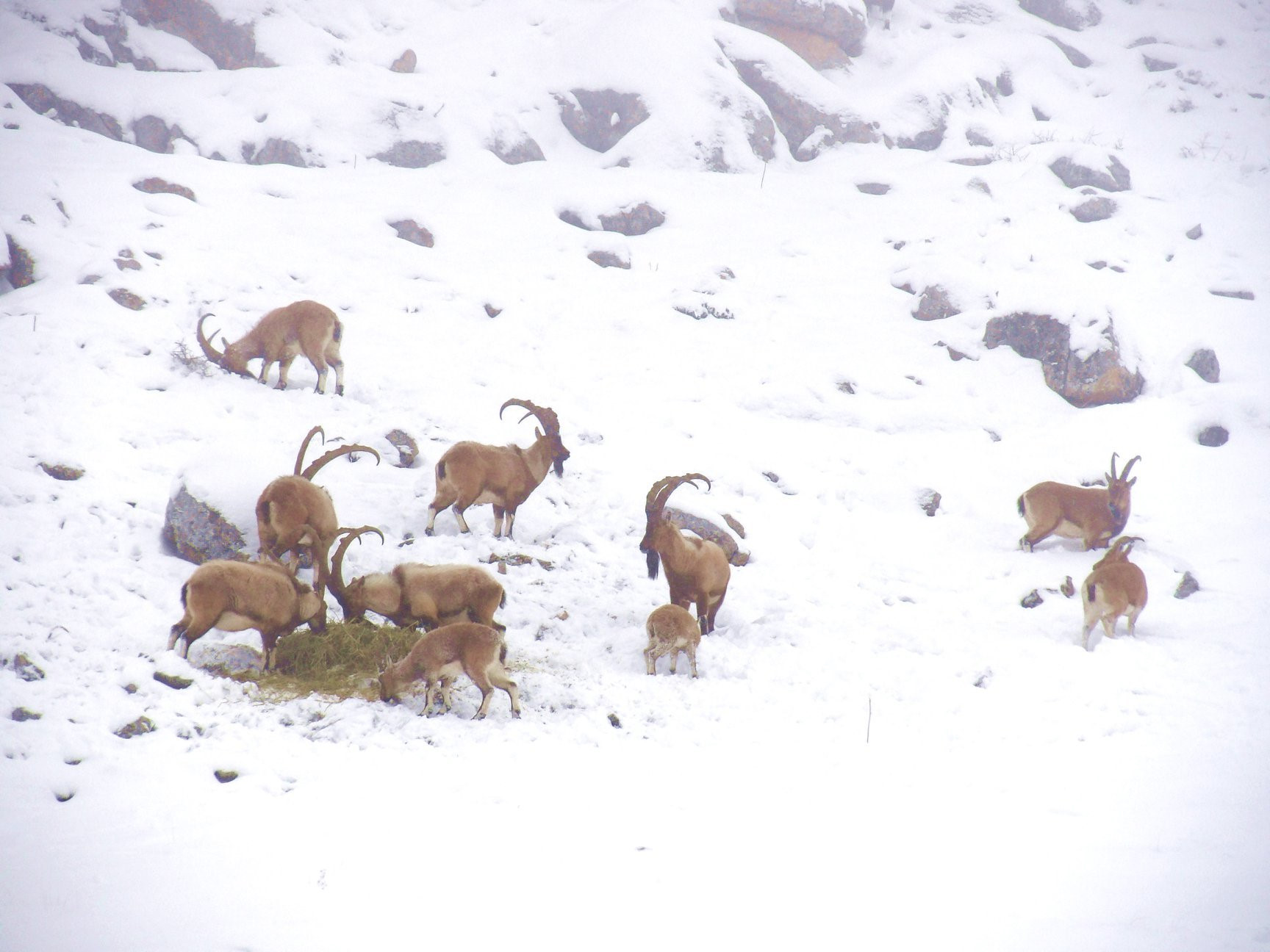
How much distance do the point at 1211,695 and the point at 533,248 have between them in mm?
16883

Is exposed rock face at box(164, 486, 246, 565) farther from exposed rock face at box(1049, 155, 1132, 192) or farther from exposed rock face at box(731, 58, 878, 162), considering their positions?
exposed rock face at box(1049, 155, 1132, 192)

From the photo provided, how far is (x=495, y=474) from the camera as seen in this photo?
1005 cm

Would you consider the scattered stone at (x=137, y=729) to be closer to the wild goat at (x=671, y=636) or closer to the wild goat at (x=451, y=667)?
the wild goat at (x=451, y=667)

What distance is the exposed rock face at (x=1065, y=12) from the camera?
129ft

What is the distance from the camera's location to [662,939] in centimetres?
425

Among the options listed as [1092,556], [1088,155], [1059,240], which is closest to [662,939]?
[1092,556]

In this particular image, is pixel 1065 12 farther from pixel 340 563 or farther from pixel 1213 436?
pixel 340 563

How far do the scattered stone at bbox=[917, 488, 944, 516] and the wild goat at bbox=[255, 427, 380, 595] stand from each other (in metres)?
9.01

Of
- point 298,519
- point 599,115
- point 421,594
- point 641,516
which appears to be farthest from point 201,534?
point 599,115

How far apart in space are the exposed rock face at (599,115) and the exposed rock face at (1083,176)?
13.6 m

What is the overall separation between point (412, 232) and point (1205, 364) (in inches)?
707

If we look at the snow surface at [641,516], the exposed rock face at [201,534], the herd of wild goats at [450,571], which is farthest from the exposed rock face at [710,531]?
the exposed rock face at [201,534]

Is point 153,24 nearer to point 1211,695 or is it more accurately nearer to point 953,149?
point 953,149

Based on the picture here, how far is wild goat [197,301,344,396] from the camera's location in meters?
12.5
